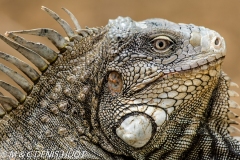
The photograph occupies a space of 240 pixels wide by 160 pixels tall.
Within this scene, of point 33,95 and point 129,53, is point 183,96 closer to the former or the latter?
point 129,53

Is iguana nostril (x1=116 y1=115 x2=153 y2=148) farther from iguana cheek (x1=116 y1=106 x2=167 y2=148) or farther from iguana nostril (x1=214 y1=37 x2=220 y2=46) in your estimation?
iguana nostril (x1=214 y1=37 x2=220 y2=46)

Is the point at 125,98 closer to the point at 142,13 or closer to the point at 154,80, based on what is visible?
the point at 154,80

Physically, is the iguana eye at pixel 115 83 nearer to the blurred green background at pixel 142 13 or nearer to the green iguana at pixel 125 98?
the green iguana at pixel 125 98

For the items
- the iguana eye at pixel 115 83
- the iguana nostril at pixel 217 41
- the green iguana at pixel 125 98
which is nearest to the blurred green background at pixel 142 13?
the green iguana at pixel 125 98

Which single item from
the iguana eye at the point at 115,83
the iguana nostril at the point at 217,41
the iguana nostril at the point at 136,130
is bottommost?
the iguana nostril at the point at 136,130

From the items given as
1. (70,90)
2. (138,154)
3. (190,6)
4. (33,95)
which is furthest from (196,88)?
(190,6)

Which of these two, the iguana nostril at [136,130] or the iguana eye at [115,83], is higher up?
the iguana eye at [115,83]

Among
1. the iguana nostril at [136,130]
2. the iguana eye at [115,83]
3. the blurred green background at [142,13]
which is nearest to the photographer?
the iguana nostril at [136,130]
